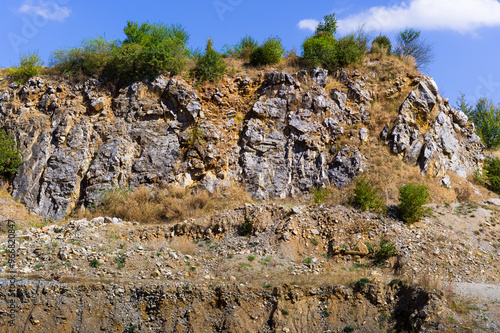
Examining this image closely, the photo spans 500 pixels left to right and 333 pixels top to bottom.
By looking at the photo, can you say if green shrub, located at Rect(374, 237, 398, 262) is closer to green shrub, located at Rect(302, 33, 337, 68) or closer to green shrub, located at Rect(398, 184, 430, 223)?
green shrub, located at Rect(398, 184, 430, 223)

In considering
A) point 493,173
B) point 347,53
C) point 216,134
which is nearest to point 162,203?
point 216,134

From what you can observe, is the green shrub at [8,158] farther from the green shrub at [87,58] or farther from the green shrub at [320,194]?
the green shrub at [320,194]

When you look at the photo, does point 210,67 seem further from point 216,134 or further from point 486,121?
point 486,121

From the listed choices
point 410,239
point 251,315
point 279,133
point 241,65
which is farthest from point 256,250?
point 241,65

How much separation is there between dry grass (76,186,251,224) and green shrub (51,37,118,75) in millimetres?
7074

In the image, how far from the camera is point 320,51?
75.5 ft

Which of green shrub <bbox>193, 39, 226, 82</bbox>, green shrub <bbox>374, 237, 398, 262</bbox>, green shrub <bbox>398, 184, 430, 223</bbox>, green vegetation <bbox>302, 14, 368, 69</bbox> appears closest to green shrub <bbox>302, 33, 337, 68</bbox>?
green vegetation <bbox>302, 14, 368, 69</bbox>

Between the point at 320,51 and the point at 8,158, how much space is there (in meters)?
15.4

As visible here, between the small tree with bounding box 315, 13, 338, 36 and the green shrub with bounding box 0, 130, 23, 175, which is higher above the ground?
the small tree with bounding box 315, 13, 338, 36

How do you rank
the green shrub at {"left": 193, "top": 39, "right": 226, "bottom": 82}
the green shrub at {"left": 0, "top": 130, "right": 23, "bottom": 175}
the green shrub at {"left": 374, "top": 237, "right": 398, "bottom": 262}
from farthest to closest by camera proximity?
the green shrub at {"left": 193, "top": 39, "right": 226, "bottom": 82} < the green shrub at {"left": 0, "top": 130, "right": 23, "bottom": 175} < the green shrub at {"left": 374, "top": 237, "right": 398, "bottom": 262}

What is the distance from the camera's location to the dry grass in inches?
667

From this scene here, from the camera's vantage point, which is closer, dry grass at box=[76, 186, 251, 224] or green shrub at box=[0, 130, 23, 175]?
dry grass at box=[76, 186, 251, 224]

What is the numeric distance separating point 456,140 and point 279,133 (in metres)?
8.32

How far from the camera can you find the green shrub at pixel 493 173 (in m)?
20.0
